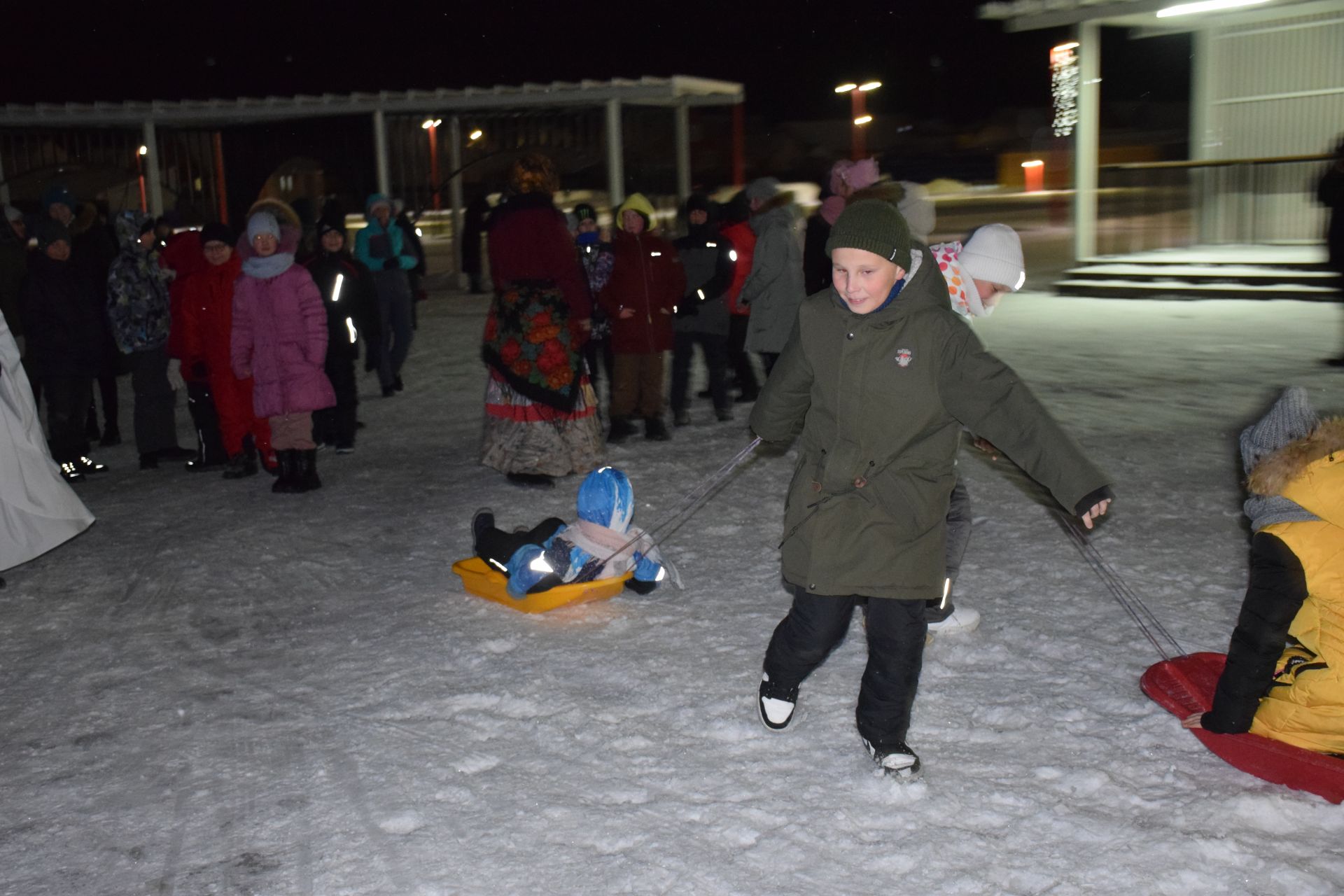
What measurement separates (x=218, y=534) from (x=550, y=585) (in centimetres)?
237

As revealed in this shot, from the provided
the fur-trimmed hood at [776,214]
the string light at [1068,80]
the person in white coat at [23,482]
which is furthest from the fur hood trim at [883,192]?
the string light at [1068,80]

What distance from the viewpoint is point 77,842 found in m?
3.17

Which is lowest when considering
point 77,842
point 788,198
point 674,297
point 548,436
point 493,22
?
point 77,842

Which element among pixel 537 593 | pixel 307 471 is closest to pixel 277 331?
Answer: pixel 307 471

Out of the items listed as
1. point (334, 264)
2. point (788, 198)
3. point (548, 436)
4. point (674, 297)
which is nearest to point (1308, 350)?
point (788, 198)

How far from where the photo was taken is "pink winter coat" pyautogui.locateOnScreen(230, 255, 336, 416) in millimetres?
6684

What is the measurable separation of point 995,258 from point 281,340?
4.20m

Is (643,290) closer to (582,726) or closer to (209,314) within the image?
(209,314)

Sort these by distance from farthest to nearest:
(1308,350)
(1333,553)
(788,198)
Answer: (1308,350), (788,198), (1333,553)

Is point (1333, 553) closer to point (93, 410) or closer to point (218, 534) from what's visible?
point (218, 534)

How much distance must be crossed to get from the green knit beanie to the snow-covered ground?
1429 millimetres

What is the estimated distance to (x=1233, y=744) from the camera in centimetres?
328

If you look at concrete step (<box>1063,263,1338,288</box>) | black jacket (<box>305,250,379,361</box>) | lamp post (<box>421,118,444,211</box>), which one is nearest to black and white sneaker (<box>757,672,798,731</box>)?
black jacket (<box>305,250,379,361</box>)

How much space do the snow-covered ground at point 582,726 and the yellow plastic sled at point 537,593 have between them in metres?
0.08
